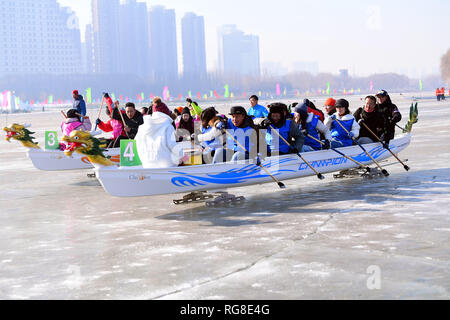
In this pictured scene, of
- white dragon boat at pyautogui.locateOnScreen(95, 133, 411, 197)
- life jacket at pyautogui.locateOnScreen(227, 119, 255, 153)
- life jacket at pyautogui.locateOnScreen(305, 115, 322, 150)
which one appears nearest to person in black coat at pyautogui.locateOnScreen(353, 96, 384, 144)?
white dragon boat at pyautogui.locateOnScreen(95, 133, 411, 197)

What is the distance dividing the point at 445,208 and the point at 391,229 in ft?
5.09

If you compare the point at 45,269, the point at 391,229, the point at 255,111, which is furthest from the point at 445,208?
the point at 255,111

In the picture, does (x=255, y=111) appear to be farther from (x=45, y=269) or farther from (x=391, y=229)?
(x=45, y=269)

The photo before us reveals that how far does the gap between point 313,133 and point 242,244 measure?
481 cm

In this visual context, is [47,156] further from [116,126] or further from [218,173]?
[218,173]

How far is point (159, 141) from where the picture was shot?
30.6 ft

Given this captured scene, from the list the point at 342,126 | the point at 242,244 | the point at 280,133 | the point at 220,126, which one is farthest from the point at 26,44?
the point at 242,244

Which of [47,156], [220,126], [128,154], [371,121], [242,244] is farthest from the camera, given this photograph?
[47,156]

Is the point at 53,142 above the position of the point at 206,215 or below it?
above

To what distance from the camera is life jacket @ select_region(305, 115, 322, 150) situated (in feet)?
37.3

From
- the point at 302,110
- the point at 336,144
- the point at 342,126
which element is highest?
the point at 302,110

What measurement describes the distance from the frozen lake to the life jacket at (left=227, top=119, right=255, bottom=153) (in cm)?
91

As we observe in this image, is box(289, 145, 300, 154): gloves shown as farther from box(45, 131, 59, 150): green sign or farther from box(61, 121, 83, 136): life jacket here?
box(45, 131, 59, 150): green sign

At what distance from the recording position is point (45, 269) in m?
6.32
